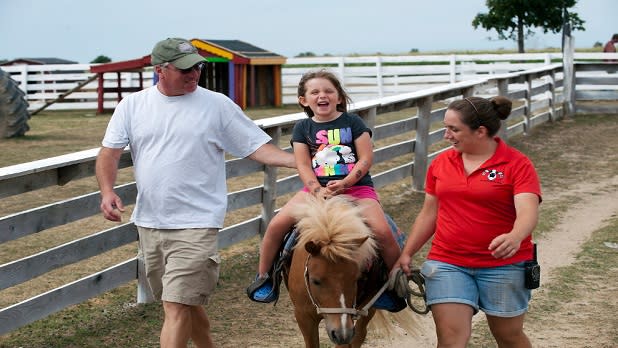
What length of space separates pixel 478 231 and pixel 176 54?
65.7 inches

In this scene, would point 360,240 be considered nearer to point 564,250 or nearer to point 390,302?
point 390,302

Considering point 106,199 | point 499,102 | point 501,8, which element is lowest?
point 106,199

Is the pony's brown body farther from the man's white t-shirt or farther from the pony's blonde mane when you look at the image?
the man's white t-shirt

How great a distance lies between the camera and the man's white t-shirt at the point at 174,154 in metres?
4.68

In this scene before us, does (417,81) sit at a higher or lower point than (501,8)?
lower

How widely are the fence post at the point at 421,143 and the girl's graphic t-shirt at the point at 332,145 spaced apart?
21.2ft

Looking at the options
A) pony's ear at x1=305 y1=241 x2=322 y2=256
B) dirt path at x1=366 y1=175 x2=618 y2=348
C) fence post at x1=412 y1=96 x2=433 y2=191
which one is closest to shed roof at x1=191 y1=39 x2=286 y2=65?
fence post at x1=412 y1=96 x2=433 y2=191

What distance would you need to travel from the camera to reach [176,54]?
4598 mm

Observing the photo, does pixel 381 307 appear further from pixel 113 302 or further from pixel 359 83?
pixel 359 83

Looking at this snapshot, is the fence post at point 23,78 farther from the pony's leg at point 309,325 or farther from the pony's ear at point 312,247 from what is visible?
Answer: the pony's ear at point 312,247

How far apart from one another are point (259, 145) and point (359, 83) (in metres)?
22.5

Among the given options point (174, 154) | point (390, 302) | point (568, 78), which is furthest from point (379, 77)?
point (174, 154)

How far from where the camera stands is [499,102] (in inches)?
165

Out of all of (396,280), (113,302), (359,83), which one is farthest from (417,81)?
(396,280)
